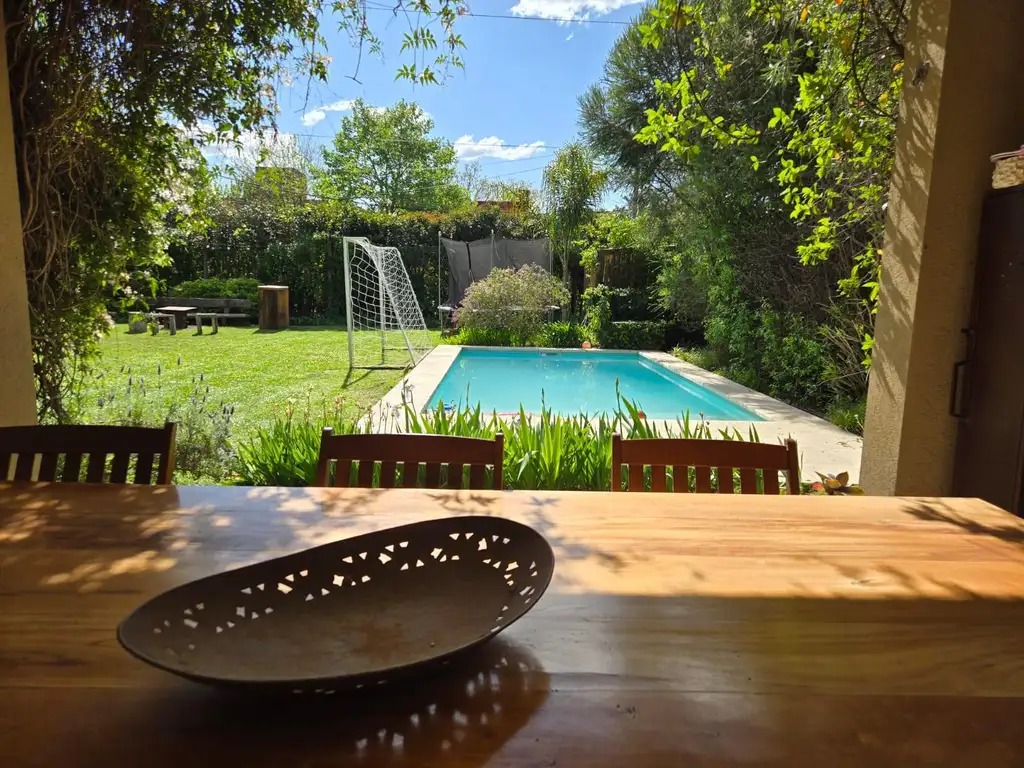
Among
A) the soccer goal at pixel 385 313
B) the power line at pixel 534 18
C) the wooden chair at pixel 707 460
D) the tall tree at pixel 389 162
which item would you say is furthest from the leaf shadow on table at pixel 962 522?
the tall tree at pixel 389 162

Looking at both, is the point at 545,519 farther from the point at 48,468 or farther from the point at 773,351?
the point at 773,351

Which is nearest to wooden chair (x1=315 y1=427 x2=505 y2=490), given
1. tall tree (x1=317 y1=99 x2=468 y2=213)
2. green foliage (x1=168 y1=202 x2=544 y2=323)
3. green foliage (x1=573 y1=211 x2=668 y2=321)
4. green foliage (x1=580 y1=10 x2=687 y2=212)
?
green foliage (x1=580 y1=10 x2=687 y2=212)

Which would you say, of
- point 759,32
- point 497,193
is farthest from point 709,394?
point 497,193

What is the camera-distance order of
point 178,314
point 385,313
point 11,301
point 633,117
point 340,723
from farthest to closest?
point 178,314
point 633,117
point 385,313
point 11,301
point 340,723

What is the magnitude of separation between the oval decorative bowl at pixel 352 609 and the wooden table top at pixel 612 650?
0.14 ft

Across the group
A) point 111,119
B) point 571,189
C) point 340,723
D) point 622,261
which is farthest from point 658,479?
point 571,189

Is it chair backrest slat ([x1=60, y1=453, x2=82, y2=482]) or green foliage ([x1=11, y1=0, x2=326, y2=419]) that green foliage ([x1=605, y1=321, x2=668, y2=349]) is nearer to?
green foliage ([x1=11, y1=0, x2=326, y2=419])

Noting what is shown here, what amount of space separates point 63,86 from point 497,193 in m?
23.2

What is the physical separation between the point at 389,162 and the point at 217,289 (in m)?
14.3

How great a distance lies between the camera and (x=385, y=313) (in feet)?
24.5

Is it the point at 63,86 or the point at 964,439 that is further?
the point at 63,86

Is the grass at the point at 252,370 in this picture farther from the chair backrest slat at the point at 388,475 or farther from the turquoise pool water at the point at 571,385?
the chair backrest slat at the point at 388,475

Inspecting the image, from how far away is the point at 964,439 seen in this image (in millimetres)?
2135

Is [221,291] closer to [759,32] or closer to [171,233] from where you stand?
[171,233]
